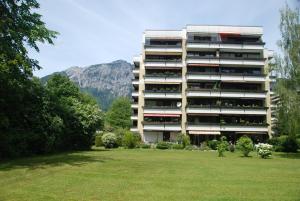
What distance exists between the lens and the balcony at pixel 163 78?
7056 centimetres

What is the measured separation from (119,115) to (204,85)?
160 ft

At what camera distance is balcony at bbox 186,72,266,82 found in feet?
228

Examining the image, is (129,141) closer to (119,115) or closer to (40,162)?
(40,162)

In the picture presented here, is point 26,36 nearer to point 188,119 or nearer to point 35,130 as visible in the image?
point 35,130

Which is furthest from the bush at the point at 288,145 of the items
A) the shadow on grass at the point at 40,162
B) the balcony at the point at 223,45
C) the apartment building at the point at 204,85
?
the shadow on grass at the point at 40,162

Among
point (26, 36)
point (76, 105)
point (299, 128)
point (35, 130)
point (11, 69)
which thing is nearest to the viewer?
point (11, 69)

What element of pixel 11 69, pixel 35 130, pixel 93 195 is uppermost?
pixel 11 69

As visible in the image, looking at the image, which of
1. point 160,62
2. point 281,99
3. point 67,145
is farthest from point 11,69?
point 160,62

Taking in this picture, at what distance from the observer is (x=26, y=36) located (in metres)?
27.6

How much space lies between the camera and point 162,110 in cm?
6969

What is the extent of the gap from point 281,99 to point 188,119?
3055 cm

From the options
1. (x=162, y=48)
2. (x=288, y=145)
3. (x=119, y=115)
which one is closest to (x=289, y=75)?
(x=288, y=145)

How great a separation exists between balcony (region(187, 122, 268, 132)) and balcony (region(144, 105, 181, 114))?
3.54 meters

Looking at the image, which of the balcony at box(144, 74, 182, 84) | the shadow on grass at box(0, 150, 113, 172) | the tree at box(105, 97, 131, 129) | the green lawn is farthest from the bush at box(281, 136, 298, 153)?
the tree at box(105, 97, 131, 129)
